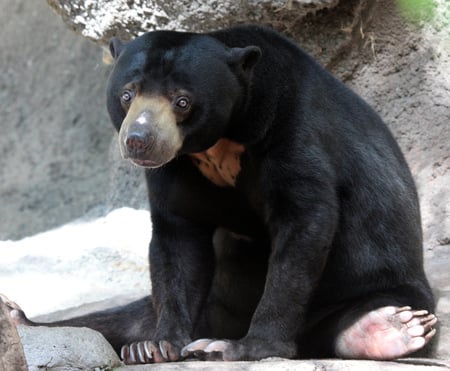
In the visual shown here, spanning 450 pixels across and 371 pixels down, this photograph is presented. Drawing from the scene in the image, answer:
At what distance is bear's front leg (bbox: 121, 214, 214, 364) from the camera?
509cm

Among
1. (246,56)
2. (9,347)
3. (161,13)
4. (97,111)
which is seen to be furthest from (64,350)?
(97,111)

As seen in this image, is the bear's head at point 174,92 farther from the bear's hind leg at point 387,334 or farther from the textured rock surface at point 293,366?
the bear's hind leg at point 387,334

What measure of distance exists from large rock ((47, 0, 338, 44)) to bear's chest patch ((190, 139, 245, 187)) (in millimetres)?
2037

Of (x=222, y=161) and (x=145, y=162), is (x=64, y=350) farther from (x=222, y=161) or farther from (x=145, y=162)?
(x=222, y=161)

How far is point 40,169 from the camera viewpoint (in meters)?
10.8

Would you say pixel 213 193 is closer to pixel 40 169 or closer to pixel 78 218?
pixel 78 218

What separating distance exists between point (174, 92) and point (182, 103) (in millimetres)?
65

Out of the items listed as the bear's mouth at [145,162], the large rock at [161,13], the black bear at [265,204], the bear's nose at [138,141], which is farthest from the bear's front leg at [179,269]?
the large rock at [161,13]

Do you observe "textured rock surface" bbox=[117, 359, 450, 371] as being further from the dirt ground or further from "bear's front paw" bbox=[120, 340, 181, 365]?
the dirt ground

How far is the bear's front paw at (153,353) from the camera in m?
4.84

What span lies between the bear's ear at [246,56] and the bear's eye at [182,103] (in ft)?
1.15

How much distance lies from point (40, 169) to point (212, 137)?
20.6 ft

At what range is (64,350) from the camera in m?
3.98

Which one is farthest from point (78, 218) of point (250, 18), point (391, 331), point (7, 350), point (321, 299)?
point (7, 350)
